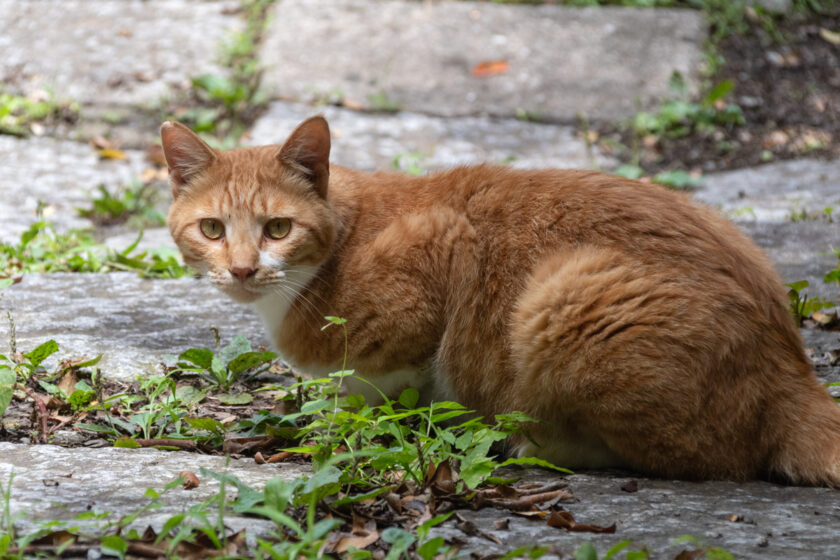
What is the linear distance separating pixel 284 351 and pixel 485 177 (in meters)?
1.00

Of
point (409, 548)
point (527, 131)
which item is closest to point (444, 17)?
point (527, 131)

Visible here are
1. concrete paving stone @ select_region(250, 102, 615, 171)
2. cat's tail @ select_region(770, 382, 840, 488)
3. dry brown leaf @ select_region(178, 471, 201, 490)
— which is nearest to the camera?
dry brown leaf @ select_region(178, 471, 201, 490)

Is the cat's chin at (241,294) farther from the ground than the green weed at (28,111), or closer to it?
closer to it

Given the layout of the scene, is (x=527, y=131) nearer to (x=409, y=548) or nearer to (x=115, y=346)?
(x=115, y=346)

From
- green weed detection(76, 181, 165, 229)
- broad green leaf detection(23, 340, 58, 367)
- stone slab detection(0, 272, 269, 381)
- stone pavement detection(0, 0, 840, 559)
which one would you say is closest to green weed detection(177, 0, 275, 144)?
stone pavement detection(0, 0, 840, 559)

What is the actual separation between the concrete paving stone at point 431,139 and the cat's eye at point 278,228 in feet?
9.31

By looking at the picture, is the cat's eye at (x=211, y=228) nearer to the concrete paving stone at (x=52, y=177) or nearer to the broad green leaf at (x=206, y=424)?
the broad green leaf at (x=206, y=424)

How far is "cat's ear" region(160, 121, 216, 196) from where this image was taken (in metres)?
3.31

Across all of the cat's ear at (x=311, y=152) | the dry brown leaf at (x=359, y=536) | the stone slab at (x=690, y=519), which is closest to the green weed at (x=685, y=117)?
the cat's ear at (x=311, y=152)

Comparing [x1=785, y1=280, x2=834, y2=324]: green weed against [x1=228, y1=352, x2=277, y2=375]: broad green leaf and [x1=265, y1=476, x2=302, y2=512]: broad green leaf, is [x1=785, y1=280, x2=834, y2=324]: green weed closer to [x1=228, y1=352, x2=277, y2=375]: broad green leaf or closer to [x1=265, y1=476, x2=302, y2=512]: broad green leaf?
[x1=228, y1=352, x2=277, y2=375]: broad green leaf

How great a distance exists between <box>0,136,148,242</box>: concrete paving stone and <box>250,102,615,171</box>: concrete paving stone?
1035 mm

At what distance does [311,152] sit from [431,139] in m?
3.28

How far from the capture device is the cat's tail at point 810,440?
271 cm

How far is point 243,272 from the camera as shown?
10.2ft
